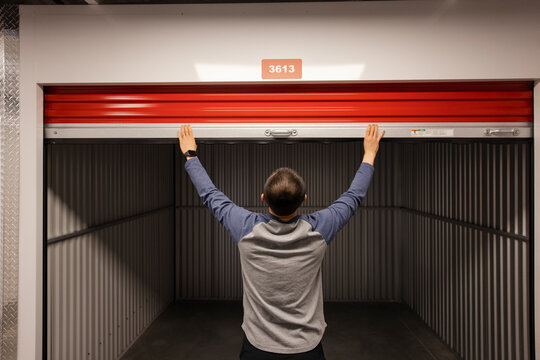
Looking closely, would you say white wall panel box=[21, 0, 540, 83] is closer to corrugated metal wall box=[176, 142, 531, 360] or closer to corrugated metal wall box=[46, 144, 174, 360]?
corrugated metal wall box=[46, 144, 174, 360]

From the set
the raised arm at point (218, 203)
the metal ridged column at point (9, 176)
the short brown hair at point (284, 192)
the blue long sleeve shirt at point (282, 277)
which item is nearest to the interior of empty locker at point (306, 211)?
the raised arm at point (218, 203)

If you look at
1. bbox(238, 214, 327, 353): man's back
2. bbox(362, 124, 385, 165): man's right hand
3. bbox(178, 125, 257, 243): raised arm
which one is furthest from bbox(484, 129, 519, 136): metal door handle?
bbox(178, 125, 257, 243): raised arm

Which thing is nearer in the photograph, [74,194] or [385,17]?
[385,17]

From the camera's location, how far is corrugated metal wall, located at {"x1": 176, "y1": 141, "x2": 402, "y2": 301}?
6.37 m

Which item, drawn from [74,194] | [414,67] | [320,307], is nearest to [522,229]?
[414,67]

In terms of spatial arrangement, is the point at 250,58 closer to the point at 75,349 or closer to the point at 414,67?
the point at 414,67

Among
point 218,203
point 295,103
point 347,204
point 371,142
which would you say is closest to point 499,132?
point 371,142

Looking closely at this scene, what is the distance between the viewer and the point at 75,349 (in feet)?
10.9

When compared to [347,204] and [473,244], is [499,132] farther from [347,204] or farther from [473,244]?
[473,244]

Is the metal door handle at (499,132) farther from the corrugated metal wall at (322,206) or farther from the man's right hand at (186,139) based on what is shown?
the corrugated metal wall at (322,206)

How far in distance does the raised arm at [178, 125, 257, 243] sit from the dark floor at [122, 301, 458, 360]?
325cm

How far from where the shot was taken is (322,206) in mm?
6340

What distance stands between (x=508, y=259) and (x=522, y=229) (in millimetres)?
360

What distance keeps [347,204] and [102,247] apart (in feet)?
10.2
